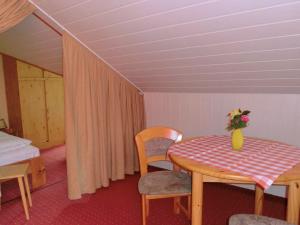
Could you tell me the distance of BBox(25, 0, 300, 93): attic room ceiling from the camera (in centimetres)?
161

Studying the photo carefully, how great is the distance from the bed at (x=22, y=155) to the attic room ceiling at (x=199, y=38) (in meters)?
1.36

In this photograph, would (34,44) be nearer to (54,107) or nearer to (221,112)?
(54,107)

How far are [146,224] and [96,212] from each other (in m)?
0.53

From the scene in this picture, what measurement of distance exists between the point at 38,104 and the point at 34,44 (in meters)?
1.73

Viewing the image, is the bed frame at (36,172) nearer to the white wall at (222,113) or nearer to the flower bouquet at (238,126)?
the white wall at (222,113)

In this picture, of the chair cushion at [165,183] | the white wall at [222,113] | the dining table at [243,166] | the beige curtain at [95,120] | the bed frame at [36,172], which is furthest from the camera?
the bed frame at [36,172]

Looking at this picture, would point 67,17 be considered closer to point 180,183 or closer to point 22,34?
point 22,34

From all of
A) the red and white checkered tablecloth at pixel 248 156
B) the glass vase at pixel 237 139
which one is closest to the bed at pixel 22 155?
the red and white checkered tablecloth at pixel 248 156

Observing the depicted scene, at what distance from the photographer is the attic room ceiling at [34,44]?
2.67 m

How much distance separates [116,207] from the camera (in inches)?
98.7

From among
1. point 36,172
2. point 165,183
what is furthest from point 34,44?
point 165,183

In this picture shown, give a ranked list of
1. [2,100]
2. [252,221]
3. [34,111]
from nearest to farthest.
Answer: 1. [252,221]
2. [2,100]
3. [34,111]

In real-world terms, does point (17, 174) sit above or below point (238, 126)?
below

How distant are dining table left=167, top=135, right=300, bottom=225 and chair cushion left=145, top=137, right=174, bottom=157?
310mm
